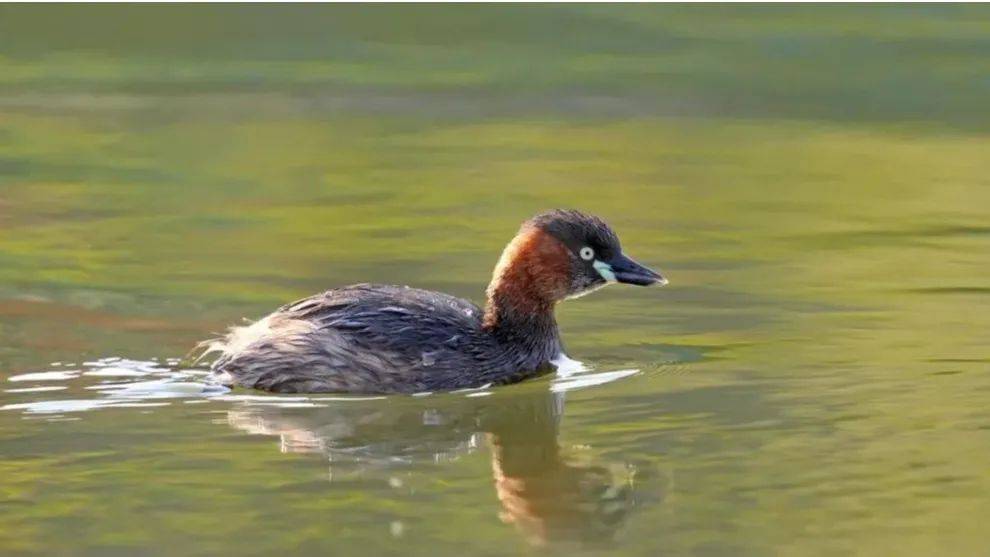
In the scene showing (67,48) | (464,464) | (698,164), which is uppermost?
(67,48)

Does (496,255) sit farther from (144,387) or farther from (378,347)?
(144,387)

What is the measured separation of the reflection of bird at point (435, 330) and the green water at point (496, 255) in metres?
0.19

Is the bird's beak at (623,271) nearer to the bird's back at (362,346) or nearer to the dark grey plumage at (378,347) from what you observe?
the dark grey plumage at (378,347)

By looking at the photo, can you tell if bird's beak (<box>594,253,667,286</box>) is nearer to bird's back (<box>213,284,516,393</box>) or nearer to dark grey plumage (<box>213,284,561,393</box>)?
dark grey plumage (<box>213,284,561,393</box>)

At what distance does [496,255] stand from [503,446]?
3339 mm

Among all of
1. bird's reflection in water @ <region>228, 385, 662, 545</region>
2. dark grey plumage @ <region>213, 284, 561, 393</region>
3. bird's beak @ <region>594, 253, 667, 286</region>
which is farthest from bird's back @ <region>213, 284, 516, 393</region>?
A: bird's beak @ <region>594, 253, 667, 286</region>

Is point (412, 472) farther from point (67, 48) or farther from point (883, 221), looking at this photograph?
point (67, 48)

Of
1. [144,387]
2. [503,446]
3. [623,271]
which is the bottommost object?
[503,446]

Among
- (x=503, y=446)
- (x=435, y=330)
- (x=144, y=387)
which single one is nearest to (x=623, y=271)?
(x=435, y=330)

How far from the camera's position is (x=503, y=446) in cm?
834

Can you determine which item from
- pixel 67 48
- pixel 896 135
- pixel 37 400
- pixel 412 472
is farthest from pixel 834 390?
pixel 67 48

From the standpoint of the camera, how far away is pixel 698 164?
14.6 meters

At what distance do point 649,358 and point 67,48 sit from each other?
10.6 meters

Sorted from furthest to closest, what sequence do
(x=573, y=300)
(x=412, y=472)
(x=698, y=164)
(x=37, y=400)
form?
(x=698, y=164) < (x=573, y=300) < (x=37, y=400) < (x=412, y=472)
